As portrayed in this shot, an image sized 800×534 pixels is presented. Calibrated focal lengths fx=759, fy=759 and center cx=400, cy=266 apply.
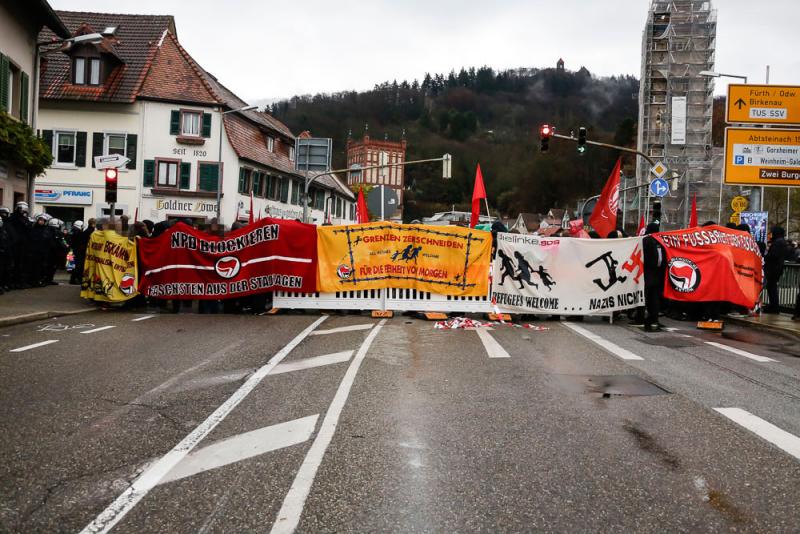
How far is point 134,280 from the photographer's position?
15.5m

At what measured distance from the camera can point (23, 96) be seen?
78.8 feet

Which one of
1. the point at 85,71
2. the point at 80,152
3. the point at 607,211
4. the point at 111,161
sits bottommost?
the point at 607,211

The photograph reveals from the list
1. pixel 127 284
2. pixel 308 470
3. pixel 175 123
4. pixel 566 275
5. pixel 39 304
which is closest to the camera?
pixel 308 470

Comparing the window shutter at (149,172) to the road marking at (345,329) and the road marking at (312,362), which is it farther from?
the road marking at (312,362)

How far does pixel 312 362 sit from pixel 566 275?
7.68m

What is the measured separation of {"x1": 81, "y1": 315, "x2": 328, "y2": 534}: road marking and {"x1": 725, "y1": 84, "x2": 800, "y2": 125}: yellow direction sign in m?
18.8

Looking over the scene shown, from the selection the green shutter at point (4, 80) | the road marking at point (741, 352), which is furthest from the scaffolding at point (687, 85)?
the road marking at point (741, 352)

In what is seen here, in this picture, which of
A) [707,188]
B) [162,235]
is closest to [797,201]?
[707,188]

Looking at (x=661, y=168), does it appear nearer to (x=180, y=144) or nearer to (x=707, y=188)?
(x=180, y=144)

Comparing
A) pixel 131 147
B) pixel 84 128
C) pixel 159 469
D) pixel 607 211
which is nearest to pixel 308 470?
pixel 159 469

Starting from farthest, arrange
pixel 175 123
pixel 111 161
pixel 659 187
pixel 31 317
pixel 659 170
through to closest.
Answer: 1. pixel 175 123
2. pixel 659 170
3. pixel 659 187
4. pixel 111 161
5. pixel 31 317

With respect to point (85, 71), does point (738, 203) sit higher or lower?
lower

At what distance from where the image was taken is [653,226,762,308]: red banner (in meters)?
15.0

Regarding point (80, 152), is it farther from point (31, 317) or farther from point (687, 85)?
point (687, 85)
